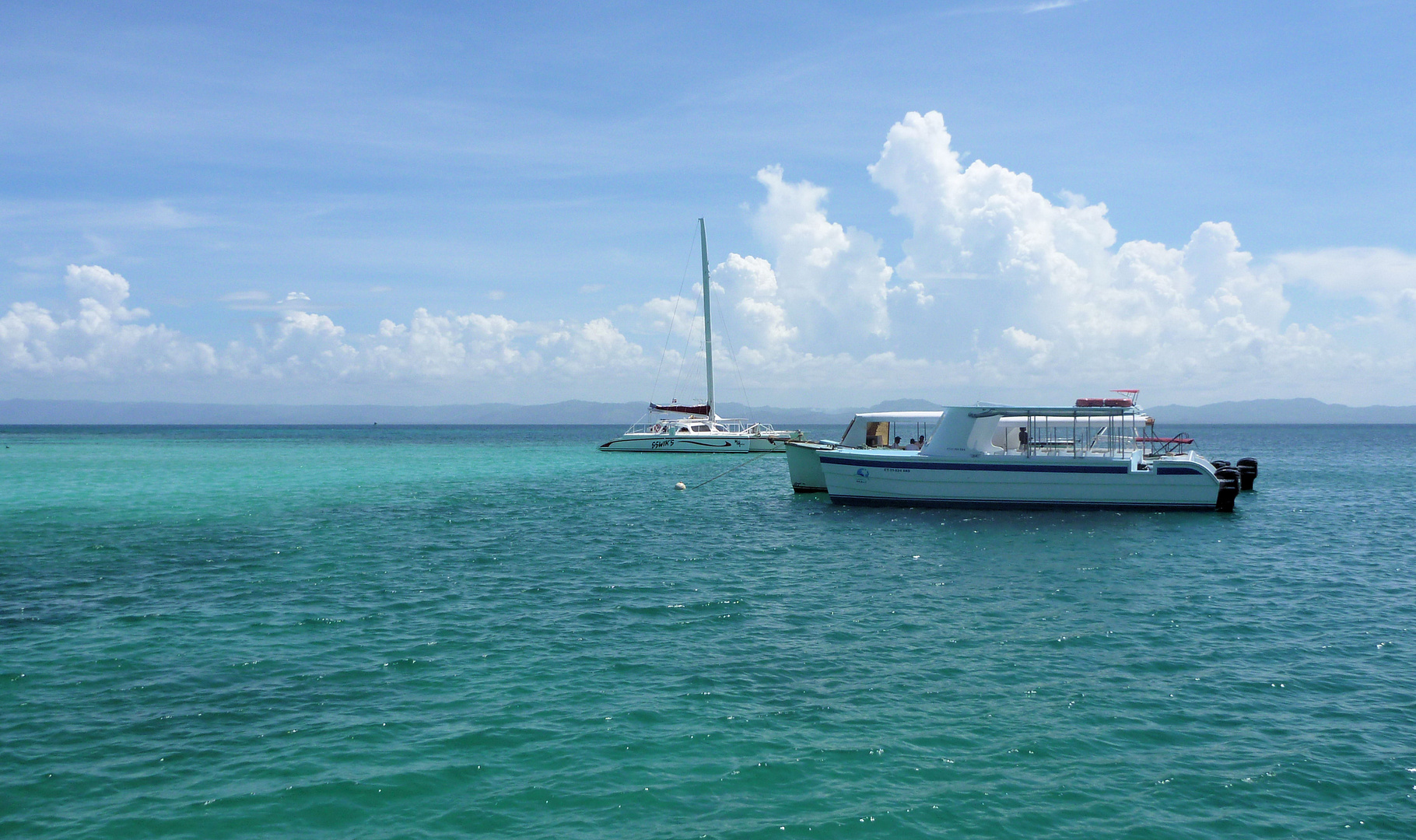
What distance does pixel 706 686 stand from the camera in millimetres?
12078

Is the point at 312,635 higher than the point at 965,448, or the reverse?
the point at 965,448

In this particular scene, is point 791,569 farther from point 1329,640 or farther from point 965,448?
point 965,448

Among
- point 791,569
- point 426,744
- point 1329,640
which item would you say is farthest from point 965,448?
point 426,744

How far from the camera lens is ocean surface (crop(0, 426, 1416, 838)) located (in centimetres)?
852

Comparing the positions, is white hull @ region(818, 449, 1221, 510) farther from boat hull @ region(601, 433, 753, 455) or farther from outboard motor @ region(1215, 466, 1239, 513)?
boat hull @ region(601, 433, 753, 455)

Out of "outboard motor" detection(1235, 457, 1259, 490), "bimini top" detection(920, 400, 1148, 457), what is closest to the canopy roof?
"bimini top" detection(920, 400, 1148, 457)

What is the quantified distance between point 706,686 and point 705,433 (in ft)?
205

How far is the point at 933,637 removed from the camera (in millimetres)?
14758

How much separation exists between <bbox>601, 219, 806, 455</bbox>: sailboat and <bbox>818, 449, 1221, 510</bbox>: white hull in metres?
37.6

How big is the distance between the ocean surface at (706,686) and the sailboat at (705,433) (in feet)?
152

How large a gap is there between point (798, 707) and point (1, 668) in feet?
38.7

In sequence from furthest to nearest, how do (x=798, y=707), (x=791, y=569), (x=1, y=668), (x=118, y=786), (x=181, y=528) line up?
(x=181, y=528) → (x=791, y=569) → (x=1, y=668) → (x=798, y=707) → (x=118, y=786)

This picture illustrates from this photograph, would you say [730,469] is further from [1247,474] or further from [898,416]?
[1247,474]

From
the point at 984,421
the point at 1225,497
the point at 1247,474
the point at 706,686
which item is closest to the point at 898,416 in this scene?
the point at 984,421
